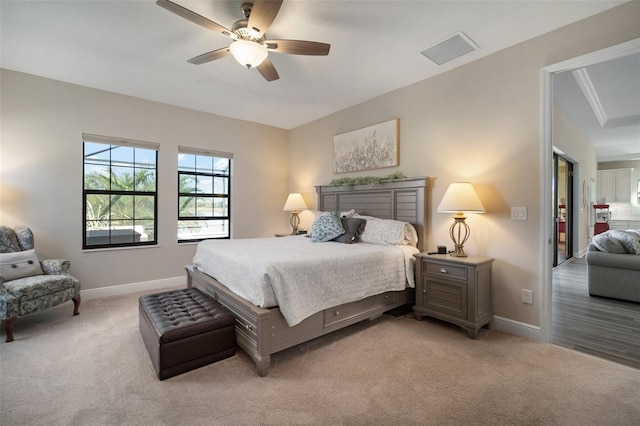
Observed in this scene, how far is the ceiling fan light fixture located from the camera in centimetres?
227

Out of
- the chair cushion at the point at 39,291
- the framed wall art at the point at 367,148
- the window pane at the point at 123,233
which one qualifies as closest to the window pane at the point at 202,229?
the window pane at the point at 123,233

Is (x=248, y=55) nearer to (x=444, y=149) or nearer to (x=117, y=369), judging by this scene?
(x=444, y=149)

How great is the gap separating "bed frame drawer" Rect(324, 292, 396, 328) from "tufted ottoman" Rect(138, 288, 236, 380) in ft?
2.75

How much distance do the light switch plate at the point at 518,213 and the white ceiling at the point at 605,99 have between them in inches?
78.1

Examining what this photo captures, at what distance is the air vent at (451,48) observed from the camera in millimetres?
2764

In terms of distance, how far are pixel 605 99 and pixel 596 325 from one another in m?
3.51

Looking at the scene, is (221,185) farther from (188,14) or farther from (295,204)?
A: (188,14)

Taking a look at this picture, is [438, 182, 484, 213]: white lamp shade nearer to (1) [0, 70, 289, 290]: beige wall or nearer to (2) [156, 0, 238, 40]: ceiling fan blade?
(2) [156, 0, 238, 40]: ceiling fan blade

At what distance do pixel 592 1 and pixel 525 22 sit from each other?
427 millimetres

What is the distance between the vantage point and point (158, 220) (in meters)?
4.50

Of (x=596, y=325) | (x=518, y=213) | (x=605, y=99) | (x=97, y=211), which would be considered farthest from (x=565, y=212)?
(x=97, y=211)

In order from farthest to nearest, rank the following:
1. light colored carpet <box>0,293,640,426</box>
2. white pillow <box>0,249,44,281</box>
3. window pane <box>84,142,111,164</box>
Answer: window pane <box>84,142,111,164</box>, white pillow <box>0,249,44,281</box>, light colored carpet <box>0,293,640,426</box>

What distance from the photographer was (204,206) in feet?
16.7

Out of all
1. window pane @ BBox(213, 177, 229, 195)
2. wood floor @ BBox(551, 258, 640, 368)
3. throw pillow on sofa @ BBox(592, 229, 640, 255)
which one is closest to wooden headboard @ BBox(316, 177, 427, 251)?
wood floor @ BBox(551, 258, 640, 368)
